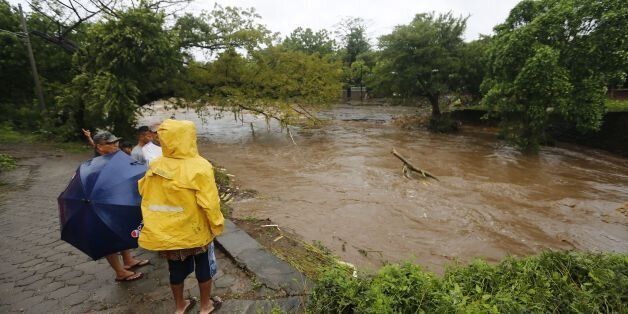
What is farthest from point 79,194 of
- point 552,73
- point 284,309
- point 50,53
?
point 50,53

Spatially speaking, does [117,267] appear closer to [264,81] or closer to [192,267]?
[192,267]

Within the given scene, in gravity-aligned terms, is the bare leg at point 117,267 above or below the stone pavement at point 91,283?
above

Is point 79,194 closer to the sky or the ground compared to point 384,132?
closer to the sky

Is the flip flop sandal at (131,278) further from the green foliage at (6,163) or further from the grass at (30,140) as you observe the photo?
the grass at (30,140)

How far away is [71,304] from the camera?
11.0 ft

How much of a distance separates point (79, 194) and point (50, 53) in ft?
57.4

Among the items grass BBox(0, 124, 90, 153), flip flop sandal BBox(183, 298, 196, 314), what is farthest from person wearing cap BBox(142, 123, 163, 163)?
grass BBox(0, 124, 90, 153)

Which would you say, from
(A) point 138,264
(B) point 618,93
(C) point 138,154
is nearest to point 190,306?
(A) point 138,264

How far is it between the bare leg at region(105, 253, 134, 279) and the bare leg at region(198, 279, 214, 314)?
121 cm

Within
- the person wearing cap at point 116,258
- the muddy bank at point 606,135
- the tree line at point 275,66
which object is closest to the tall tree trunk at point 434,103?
the tree line at point 275,66

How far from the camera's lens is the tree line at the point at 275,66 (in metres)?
11.4

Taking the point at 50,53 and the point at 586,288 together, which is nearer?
the point at 586,288

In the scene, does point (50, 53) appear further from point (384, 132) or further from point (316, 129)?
point (384, 132)

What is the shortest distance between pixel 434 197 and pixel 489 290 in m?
5.63
